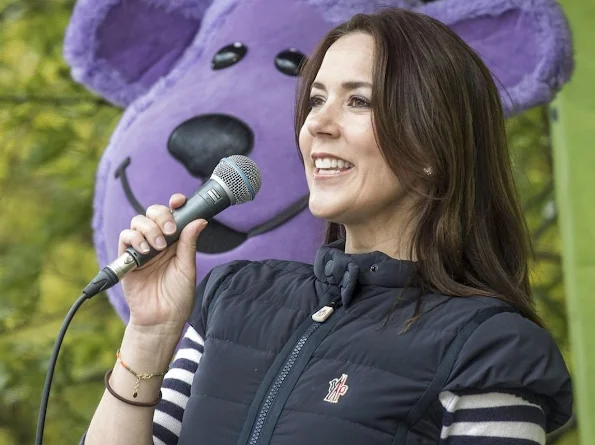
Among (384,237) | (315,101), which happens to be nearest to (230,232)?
(315,101)

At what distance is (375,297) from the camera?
62.4 inches

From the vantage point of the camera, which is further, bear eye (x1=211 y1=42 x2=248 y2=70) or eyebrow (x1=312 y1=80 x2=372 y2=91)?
bear eye (x1=211 y1=42 x2=248 y2=70)

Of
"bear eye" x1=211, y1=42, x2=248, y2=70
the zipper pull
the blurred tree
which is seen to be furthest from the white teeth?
the blurred tree

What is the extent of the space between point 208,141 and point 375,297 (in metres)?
0.89

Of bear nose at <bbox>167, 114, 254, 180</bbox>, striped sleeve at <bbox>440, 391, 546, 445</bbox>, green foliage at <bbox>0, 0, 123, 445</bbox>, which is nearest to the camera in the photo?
striped sleeve at <bbox>440, 391, 546, 445</bbox>

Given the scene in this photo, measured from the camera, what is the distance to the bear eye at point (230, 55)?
259 centimetres

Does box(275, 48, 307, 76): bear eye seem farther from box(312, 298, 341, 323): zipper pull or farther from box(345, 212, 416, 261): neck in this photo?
box(312, 298, 341, 323): zipper pull

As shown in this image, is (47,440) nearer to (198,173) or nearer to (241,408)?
(198,173)

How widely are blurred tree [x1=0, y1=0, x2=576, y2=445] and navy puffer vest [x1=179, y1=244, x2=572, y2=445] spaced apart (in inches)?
75.2

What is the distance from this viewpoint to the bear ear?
9.05 ft

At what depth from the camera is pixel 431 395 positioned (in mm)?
1441

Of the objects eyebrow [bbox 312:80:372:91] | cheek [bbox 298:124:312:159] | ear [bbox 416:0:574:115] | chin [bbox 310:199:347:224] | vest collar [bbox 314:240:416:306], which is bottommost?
ear [bbox 416:0:574:115]

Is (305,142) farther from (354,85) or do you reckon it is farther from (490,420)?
(490,420)

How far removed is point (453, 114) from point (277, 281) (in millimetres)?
380
